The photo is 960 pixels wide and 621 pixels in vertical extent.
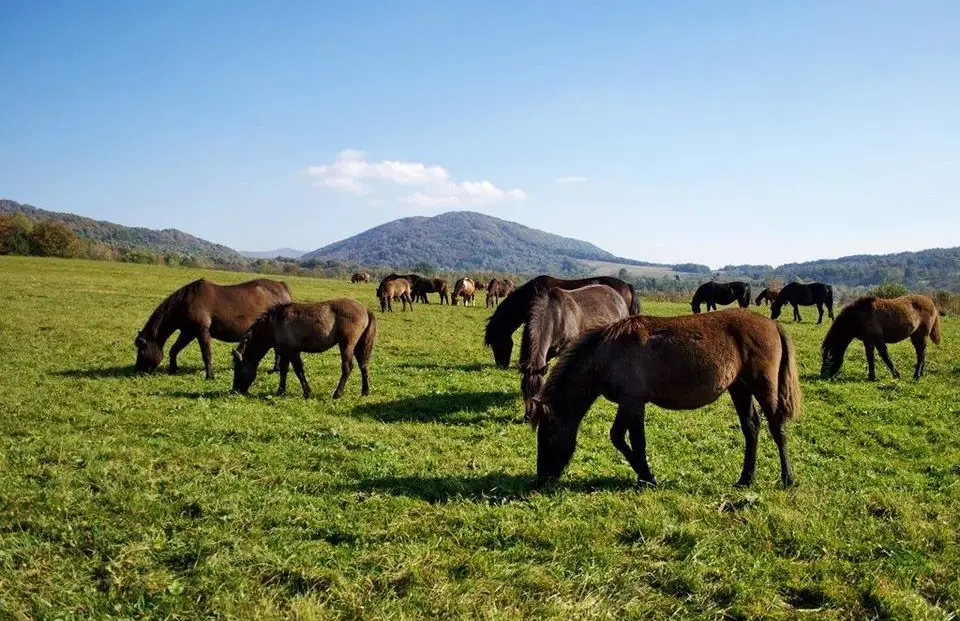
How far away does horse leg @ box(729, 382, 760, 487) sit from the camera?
6.71 meters

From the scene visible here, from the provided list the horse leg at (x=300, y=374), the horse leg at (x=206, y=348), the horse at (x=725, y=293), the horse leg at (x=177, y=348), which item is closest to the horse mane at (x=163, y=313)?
the horse leg at (x=177, y=348)

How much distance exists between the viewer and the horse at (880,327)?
46.4 ft

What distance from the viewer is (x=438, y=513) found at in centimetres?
557

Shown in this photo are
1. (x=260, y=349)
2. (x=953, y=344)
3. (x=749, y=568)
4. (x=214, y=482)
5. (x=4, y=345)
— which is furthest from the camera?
(x=953, y=344)

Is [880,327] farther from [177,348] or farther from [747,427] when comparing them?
[177,348]

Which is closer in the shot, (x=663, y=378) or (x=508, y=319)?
(x=663, y=378)

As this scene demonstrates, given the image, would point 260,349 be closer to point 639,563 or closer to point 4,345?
point 639,563

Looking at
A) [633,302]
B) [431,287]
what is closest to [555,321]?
[633,302]

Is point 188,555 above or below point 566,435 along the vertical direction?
below

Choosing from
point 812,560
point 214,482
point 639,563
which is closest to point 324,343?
point 214,482

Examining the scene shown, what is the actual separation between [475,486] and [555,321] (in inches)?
189

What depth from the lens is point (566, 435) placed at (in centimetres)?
653

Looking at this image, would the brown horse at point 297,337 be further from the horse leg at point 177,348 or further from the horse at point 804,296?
the horse at point 804,296

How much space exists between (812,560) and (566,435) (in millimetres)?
2640
